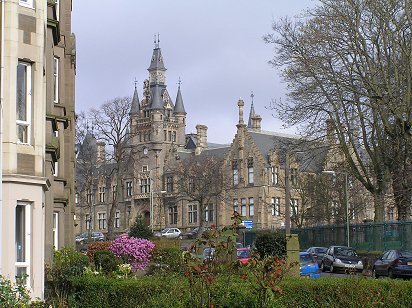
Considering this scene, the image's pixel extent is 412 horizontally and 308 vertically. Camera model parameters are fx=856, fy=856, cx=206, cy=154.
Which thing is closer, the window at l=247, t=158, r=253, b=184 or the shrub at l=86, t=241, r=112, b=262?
the shrub at l=86, t=241, r=112, b=262

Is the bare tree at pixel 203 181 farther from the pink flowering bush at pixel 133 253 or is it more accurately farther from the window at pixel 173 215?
the pink flowering bush at pixel 133 253

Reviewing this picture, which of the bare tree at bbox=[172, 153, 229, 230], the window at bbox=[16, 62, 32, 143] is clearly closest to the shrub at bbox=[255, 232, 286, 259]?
the window at bbox=[16, 62, 32, 143]

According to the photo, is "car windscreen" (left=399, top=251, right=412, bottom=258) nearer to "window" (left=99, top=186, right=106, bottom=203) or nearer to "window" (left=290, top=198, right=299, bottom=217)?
"window" (left=290, top=198, right=299, bottom=217)

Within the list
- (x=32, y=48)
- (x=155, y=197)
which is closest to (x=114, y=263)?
(x=32, y=48)

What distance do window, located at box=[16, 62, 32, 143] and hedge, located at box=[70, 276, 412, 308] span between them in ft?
13.3

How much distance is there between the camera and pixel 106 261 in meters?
29.4

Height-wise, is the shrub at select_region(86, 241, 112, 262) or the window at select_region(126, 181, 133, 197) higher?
the window at select_region(126, 181, 133, 197)

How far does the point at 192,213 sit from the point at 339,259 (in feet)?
208

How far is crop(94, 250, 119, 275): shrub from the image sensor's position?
94.9ft

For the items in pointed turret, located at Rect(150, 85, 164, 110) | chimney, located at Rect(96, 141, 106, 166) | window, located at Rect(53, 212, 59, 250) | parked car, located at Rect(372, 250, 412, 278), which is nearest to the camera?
window, located at Rect(53, 212, 59, 250)

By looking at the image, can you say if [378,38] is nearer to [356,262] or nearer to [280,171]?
[356,262]

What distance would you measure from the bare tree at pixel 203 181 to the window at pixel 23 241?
73.8 metres

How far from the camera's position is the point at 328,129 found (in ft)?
149

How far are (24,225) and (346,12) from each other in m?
27.7
